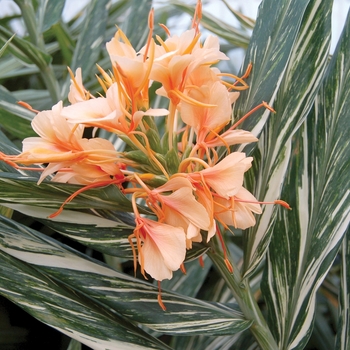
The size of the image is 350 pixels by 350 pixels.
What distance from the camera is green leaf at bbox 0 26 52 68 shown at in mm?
554

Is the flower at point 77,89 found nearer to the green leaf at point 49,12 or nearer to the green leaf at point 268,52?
the green leaf at point 268,52

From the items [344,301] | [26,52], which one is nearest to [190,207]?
[344,301]

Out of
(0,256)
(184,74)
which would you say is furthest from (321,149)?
(0,256)

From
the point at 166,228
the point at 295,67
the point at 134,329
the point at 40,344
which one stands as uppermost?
the point at 295,67

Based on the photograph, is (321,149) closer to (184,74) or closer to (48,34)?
(184,74)

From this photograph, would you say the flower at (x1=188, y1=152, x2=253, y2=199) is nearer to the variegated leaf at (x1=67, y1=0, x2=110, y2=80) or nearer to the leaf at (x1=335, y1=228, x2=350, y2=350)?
the leaf at (x1=335, y1=228, x2=350, y2=350)

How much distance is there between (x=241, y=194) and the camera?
0.99ft

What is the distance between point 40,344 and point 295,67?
0.40 metres

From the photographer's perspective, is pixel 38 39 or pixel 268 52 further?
pixel 38 39

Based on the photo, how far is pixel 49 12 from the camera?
620 millimetres

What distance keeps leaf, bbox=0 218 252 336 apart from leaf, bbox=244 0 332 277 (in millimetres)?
49

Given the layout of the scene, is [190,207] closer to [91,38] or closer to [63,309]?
[63,309]

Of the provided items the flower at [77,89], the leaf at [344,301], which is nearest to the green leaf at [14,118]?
the flower at [77,89]

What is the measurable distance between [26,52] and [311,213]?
40 cm
